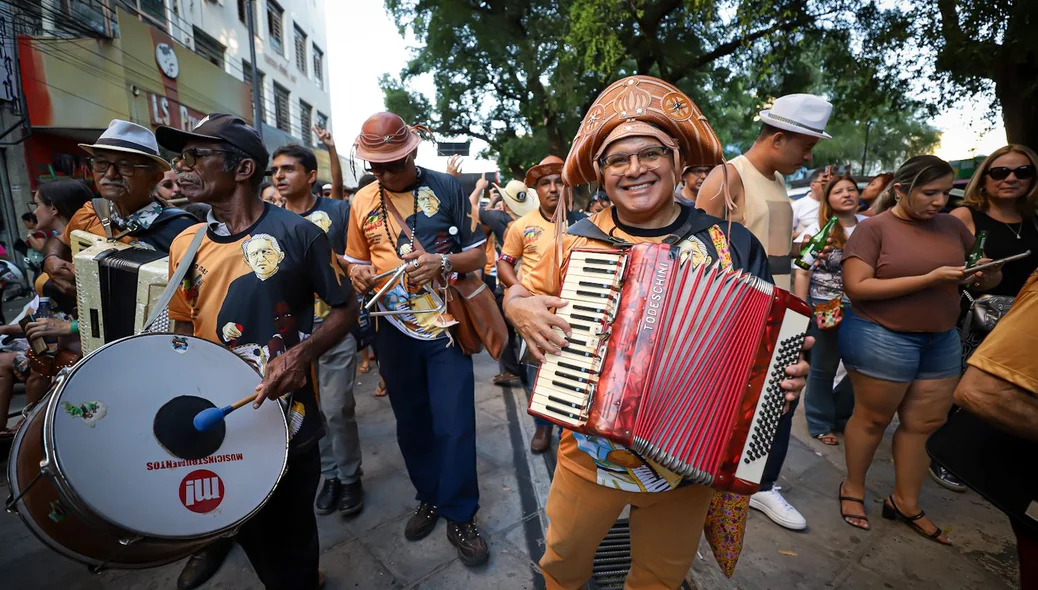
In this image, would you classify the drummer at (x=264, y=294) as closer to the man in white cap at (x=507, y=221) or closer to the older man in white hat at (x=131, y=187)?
the older man in white hat at (x=131, y=187)

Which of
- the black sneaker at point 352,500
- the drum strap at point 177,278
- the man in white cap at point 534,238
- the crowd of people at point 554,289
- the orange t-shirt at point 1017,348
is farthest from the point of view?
the man in white cap at point 534,238

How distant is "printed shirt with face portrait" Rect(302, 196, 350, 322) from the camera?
3466mm

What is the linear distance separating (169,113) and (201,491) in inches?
522

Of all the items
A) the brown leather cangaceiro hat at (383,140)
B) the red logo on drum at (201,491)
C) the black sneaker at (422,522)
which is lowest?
the black sneaker at (422,522)

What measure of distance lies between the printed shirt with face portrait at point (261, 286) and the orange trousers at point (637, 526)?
115 cm

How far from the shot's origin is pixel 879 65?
9195mm

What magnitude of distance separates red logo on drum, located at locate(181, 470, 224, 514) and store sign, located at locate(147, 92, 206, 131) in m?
11.5

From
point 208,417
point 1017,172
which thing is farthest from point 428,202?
point 1017,172

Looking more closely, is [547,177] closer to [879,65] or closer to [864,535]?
[864,535]

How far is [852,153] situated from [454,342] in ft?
143

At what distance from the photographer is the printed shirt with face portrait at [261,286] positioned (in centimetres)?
194

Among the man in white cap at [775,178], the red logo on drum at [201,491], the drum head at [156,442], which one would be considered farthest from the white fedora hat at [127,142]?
the man in white cap at [775,178]

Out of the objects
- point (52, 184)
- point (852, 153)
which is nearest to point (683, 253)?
point (52, 184)

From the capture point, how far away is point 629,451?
159 cm
